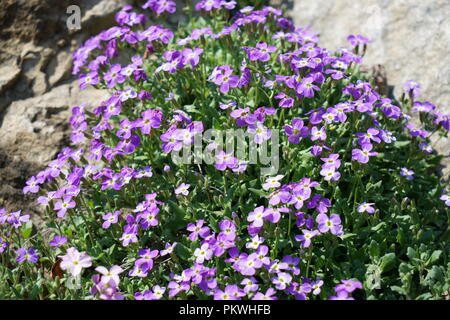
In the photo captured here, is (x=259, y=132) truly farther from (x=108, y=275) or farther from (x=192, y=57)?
(x=108, y=275)

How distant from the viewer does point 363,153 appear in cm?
462

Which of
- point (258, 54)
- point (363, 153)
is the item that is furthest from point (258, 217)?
point (258, 54)

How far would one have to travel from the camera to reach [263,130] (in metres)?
4.75

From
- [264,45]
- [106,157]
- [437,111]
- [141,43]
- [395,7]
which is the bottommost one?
[106,157]

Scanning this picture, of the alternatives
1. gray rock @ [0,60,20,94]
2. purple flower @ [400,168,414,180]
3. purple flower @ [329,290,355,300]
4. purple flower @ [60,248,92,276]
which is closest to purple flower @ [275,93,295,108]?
purple flower @ [400,168,414,180]

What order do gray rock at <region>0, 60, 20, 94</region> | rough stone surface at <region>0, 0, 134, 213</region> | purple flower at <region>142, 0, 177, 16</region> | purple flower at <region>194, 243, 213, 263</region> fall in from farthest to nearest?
gray rock at <region>0, 60, 20, 94</region> → purple flower at <region>142, 0, 177, 16</region> → rough stone surface at <region>0, 0, 134, 213</region> → purple flower at <region>194, 243, 213, 263</region>

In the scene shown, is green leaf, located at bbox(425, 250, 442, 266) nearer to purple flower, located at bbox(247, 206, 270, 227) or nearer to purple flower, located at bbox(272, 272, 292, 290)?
purple flower, located at bbox(272, 272, 292, 290)

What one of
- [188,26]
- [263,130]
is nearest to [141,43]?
[188,26]

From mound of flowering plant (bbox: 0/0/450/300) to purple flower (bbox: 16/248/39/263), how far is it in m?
0.01

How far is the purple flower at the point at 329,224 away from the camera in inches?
168

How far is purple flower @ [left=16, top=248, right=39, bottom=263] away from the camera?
4.55m

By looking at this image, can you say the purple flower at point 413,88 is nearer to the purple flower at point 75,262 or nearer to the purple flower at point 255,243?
the purple flower at point 255,243
